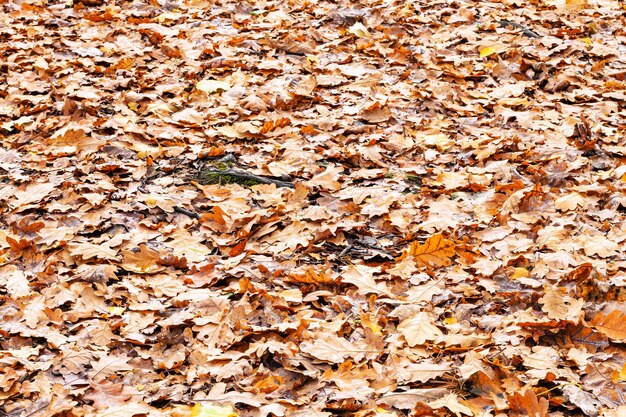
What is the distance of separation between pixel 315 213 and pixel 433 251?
2.79ft

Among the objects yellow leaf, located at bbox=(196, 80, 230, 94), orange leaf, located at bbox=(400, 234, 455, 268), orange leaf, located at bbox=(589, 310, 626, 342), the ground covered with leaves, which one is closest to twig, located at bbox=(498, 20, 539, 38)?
the ground covered with leaves

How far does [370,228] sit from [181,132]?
202 cm

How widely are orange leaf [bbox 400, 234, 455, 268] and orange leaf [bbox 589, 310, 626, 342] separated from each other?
2.92ft

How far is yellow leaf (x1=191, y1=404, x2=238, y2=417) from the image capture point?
280cm

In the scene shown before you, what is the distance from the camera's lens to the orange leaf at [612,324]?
307cm

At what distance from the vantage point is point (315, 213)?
425 centimetres

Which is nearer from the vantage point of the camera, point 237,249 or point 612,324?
point 612,324

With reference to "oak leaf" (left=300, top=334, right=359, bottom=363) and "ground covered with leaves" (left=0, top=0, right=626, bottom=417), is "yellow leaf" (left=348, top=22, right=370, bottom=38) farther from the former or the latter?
"oak leaf" (left=300, top=334, right=359, bottom=363)

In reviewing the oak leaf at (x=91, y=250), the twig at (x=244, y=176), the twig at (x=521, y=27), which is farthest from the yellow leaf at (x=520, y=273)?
the twig at (x=521, y=27)

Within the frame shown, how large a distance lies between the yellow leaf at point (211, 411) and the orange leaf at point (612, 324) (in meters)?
1.78

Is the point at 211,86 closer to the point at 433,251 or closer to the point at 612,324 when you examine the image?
the point at 433,251

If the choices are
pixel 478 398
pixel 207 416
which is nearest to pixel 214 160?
pixel 207 416

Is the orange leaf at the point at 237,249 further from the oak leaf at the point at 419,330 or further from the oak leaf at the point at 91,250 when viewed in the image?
the oak leaf at the point at 419,330

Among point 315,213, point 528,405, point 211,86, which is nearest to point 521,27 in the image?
point 211,86
